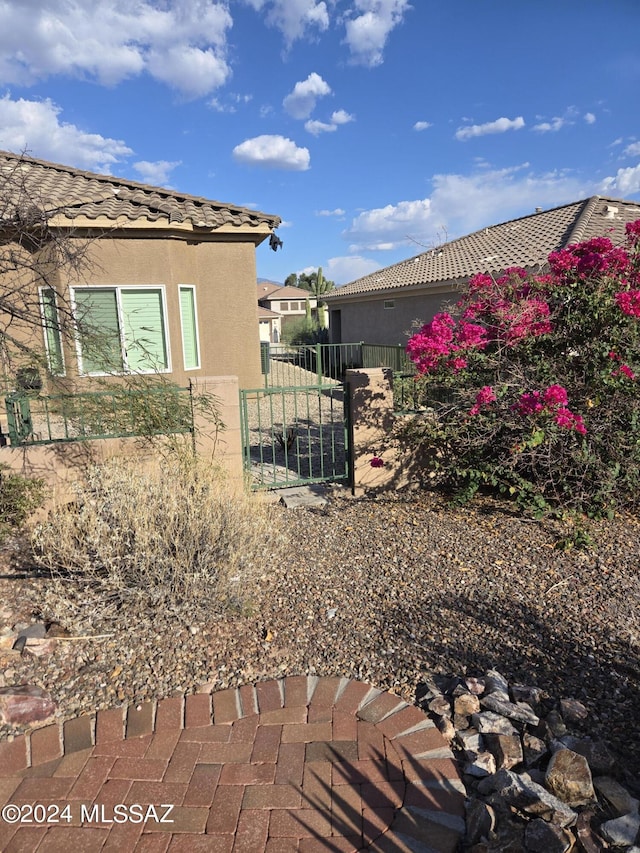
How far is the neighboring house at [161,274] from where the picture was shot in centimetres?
952

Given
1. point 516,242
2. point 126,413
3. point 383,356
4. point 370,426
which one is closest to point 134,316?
point 126,413

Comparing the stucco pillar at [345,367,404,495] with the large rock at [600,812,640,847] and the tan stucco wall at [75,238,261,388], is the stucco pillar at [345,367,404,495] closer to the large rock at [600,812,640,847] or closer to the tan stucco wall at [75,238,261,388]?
the large rock at [600,812,640,847]

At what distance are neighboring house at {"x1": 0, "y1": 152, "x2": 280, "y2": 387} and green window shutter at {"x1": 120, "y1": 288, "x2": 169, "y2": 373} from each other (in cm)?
2

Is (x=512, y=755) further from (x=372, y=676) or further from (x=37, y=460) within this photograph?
(x=37, y=460)

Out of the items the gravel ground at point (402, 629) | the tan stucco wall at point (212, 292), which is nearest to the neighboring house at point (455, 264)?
the tan stucco wall at point (212, 292)

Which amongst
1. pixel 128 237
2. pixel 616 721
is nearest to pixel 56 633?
pixel 616 721

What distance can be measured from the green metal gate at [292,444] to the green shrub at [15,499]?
2105mm

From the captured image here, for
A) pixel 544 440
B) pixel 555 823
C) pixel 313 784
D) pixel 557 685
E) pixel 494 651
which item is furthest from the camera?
pixel 544 440

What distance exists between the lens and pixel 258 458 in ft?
26.7

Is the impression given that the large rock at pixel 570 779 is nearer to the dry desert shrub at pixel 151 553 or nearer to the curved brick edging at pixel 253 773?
the curved brick edging at pixel 253 773

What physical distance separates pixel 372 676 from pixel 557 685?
3.33ft

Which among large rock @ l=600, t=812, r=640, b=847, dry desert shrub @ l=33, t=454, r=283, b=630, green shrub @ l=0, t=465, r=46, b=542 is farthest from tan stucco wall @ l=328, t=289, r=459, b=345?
large rock @ l=600, t=812, r=640, b=847

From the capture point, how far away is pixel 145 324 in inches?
410

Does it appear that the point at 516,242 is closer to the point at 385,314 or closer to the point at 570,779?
the point at 385,314
